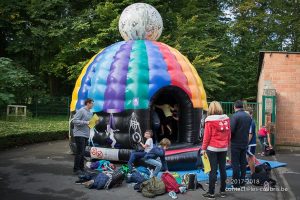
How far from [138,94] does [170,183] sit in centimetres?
328

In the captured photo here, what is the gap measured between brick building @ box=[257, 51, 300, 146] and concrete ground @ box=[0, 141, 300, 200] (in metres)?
2.85

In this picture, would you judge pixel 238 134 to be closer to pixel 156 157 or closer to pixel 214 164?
pixel 214 164

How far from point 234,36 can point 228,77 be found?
4.64 meters

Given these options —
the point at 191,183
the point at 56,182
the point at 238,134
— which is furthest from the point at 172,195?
the point at 56,182

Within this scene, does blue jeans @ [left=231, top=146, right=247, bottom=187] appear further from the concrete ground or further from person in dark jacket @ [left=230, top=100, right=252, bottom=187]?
the concrete ground

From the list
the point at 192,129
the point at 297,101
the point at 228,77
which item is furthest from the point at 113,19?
the point at 192,129

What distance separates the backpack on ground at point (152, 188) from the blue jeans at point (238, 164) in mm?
1513

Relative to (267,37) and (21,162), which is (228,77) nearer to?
(267,37)

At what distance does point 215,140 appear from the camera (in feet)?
23.4

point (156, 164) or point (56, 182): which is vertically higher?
point (156, 164)

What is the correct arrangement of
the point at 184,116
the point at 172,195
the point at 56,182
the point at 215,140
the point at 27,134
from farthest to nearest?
the point at 27,134 < the point at 184,116 < the point at 56,182 < the point at 172,195 < the point at 215,140

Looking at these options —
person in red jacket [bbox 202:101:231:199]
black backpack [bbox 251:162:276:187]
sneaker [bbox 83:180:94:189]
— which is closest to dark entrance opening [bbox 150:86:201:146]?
black backpack [bbox 251:162:276:187]

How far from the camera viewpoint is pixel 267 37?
31.1m

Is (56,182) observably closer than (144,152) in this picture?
Yes
